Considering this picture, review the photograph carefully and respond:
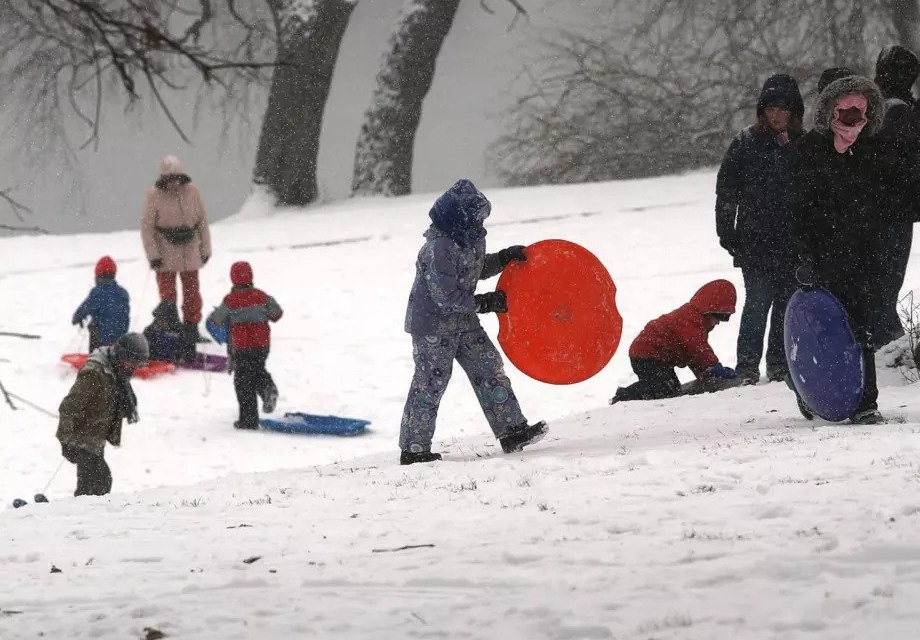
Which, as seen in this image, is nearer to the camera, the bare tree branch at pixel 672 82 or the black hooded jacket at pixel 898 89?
the black hooded jacket at pixel 898 89

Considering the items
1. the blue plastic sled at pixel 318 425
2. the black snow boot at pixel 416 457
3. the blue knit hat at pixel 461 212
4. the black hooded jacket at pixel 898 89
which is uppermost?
the black hooded jacket at pixel 898 89

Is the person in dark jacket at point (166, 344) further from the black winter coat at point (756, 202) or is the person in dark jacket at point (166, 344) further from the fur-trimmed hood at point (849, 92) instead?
the fur-trimmed hood at point (849, 92)

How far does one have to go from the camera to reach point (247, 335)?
12523 millimetres

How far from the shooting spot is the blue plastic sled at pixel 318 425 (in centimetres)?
1217

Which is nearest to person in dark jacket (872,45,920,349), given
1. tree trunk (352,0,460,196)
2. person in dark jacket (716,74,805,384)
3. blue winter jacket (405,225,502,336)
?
person in dark jacket (716,74,805,384)

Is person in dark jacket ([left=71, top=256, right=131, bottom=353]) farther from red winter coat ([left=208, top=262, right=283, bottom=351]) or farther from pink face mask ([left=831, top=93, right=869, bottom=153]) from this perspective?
pink face mask ([left=831, top=93, right=869, bottom=153])

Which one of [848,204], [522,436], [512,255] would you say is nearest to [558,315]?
[512,255]

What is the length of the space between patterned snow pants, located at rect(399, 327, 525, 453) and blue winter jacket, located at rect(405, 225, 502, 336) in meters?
0.08

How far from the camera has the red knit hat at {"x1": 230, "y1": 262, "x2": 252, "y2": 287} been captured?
12.6 metres

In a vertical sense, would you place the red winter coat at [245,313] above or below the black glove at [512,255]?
below

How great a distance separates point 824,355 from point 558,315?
5.29 feet

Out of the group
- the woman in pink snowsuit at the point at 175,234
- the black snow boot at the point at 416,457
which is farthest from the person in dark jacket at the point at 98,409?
the woman in pink snowsuit at the point at 175,234

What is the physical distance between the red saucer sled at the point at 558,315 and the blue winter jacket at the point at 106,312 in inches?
274

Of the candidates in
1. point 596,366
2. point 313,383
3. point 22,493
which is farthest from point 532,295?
point 313,383
